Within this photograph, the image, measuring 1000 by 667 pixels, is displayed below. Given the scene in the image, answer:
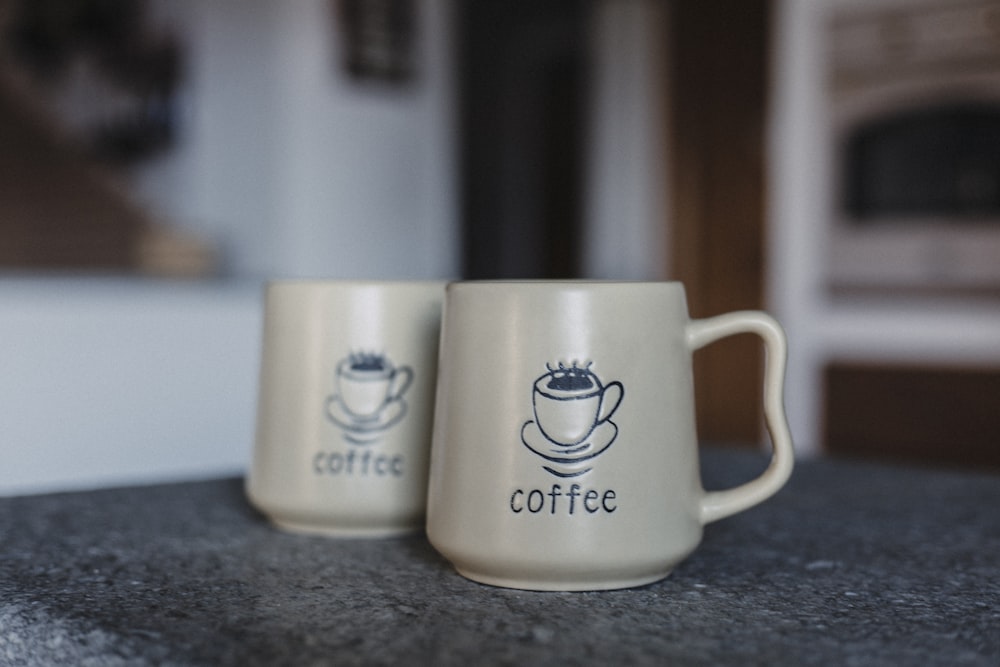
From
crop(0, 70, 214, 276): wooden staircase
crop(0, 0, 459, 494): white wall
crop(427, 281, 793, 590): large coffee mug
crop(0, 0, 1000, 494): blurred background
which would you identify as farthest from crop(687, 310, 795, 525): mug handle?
crop(0, 70, 214, 276): wooden staircase

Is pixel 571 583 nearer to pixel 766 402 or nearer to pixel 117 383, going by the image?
pixel 766 402

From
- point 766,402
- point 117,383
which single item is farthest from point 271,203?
point 766,402

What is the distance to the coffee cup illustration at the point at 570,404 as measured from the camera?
17.9 inches

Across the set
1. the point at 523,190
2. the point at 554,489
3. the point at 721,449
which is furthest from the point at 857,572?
the point at 523,190

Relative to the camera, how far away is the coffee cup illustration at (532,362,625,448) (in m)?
0.45

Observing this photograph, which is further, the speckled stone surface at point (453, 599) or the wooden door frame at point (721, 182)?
the wooden door frame at point (721, 182)

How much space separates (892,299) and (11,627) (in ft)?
7.49

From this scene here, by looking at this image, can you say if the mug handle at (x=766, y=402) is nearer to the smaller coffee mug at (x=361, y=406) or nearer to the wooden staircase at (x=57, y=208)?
the smaller coffee mug at (x=361, y=406)

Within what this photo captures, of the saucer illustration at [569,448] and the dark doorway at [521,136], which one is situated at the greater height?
the dark doorway at [521,136]

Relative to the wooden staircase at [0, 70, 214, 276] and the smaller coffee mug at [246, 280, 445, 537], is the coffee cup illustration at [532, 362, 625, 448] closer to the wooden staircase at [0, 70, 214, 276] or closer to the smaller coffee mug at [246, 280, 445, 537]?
the smaller coffee mug at [246, 280, 445, 537]

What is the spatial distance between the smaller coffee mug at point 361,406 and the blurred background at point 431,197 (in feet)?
4.09

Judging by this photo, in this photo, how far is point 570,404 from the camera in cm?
45

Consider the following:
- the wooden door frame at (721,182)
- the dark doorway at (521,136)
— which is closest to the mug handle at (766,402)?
the wooden door frame at (721,182)

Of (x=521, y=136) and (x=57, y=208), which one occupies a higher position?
(x=521, y=136)
